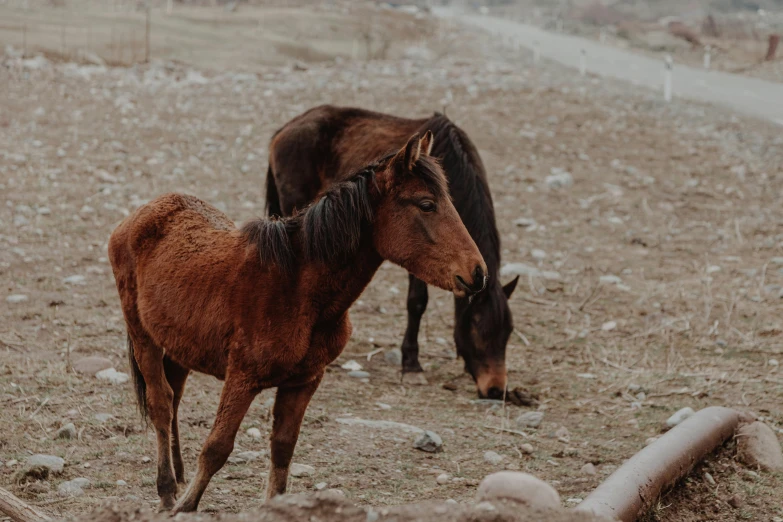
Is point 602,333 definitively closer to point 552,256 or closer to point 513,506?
point 552,256

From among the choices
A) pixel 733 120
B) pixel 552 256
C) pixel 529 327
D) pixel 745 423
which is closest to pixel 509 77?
pixel 733 120

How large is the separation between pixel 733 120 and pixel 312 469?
14629 millimetres

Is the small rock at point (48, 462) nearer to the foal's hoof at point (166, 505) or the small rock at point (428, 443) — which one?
the foal's hoof at point (166, 505)

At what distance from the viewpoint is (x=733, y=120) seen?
677 inches

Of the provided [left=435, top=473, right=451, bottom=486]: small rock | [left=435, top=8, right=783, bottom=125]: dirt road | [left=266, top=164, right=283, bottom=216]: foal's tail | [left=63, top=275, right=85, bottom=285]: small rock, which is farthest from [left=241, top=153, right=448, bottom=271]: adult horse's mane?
[left=435, top=8, right=783, bottom=125]: dirt road

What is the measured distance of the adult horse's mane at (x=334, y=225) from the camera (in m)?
4.05

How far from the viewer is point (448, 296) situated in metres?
9.22

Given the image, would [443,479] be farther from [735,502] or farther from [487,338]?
[487,338]

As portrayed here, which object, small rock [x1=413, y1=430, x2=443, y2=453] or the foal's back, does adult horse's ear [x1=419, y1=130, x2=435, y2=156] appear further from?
small rock [x1=413, y1=430, x2=443, y2=453]

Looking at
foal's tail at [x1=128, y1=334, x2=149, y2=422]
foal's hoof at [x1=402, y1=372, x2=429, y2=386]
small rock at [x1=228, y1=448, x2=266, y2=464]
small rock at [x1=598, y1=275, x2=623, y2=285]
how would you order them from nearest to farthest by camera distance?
foal's tail at [x1=128, y1=334, x2=149, y2=422]
small rock at [x1=228, y1=448, x2=266, y2=464]
foal's hoof at [x1=402, y1=372, x2=429, y2=386]
small rock at [x1=598, y1=275, x2=623, y2=285]

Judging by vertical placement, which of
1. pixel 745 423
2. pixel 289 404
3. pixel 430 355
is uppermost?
pixel 289 404

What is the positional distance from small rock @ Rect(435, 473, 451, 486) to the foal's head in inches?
A: 55.4

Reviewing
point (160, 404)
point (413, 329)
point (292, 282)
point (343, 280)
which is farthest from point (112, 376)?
point (343, 280)

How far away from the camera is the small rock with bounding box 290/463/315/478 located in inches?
195
